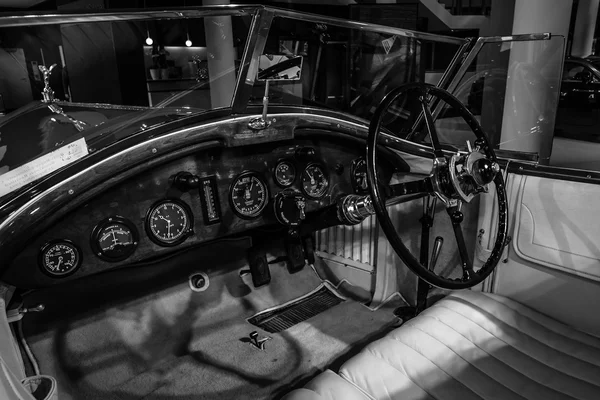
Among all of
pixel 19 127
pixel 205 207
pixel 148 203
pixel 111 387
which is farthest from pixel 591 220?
pixel 19 127

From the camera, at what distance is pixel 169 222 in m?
1.61

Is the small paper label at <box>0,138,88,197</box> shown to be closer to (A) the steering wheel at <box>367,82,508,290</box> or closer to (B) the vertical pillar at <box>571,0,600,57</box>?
(A) the steering wheel at <box>367,82,508,290</box>

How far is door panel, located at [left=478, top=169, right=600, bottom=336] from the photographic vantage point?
5.32ft

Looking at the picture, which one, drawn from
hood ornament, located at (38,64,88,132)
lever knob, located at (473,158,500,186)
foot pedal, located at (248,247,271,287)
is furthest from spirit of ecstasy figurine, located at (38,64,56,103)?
lever knob, located at (473,158,500,186)

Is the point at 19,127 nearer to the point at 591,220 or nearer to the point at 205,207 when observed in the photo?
the point at 205,207

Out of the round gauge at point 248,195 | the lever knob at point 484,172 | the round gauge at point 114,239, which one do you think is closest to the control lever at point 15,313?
the round gauge at point 114,239

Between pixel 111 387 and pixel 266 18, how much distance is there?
1614 millimetres

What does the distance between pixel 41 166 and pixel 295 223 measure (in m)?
0.90

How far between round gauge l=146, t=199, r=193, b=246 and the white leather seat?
689 mm

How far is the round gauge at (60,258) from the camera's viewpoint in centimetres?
138

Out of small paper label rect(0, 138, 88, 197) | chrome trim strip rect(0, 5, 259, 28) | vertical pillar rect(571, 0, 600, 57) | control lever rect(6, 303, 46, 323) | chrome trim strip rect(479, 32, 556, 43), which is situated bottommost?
control lever rect(6, 303, 46, 323)

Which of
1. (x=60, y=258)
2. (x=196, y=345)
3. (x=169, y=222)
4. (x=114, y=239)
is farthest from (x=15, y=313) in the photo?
(x=196, y=345)

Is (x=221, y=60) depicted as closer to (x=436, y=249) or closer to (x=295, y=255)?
(x=295, y=255)

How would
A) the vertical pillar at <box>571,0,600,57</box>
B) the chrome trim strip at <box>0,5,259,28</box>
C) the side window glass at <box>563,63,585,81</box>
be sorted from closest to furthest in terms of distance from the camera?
the chrome trim strip at <box>0,5,259,28</box> → the side window glass at <box>563,63,585,81</box> → the vertical pillar at <box>571,0,600,57</box>
